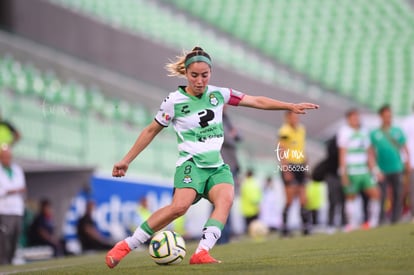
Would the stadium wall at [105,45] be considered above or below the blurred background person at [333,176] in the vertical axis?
above

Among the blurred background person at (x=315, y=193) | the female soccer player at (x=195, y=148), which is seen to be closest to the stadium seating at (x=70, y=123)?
the blurred background person at (x=315, y=193)

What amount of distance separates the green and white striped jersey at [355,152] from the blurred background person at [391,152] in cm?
27

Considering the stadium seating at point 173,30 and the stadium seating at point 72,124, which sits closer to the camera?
the stadium seating at point 72,124

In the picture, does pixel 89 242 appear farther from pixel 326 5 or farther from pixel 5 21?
pixel 326 5

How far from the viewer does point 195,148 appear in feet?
28.5

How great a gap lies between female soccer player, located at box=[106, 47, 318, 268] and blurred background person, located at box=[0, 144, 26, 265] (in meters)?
5.88

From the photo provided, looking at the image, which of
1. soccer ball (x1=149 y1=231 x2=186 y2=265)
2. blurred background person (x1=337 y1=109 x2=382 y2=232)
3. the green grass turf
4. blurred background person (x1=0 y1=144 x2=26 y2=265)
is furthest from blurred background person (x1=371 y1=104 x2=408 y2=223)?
soccer ball (x1=149 y1=231 x2=186 y2=265)

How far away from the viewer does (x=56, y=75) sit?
83.4 ft

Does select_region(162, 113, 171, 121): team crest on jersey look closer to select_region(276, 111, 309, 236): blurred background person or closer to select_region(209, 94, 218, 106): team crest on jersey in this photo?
select_region(209, 94, 218, 106): team crest on jersey

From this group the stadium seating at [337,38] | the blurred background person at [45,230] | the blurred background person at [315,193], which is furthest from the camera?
the stadium seating at [337,38]

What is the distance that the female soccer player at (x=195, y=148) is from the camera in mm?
8562

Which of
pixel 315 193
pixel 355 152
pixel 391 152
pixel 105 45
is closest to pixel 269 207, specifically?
pixel 315 193

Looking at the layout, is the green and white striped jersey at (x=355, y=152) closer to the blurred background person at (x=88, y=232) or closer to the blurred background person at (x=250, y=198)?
the blurred background person at (x=88, y=232)

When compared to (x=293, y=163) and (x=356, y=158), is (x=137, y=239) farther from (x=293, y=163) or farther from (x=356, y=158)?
(x=356, y=158)
